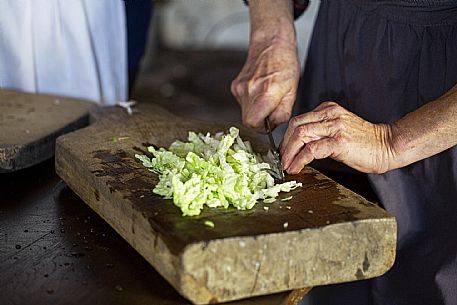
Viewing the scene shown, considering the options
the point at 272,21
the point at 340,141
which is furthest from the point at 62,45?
the point at 340,141

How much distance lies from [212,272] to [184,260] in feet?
0.14

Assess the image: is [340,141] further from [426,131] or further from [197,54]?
[197,54]

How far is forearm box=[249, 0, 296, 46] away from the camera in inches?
67.7

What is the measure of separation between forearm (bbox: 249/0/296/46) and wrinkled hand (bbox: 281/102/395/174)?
416mm

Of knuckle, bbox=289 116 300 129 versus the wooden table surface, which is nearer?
the wooden table surface

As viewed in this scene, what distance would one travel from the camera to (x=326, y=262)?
3.67 ft

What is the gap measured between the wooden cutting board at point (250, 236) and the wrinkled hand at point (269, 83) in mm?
282

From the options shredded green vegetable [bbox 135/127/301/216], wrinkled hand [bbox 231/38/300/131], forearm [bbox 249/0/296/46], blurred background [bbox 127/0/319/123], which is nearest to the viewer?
shredded green vegetable [bbox 135/127/301/216]

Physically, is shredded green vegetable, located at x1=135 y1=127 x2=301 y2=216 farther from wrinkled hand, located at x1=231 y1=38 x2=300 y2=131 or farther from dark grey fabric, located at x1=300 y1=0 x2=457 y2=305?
dark grey fabric, located at x1=300 y1=0 x2=457 y2=305

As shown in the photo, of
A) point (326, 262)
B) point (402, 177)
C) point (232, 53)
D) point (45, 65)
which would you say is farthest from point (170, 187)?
point (232, 53)

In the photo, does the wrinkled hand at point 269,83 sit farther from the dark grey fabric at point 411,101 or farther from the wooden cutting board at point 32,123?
the wooden cutting board at point 32,123

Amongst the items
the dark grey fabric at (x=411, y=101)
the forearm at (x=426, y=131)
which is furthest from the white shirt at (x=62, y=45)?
the forearm at (x=426, y=131)

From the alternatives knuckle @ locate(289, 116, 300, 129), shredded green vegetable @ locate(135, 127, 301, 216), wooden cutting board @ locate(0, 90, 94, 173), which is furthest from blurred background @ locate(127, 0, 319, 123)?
knuckle @ locate(289, 116, 300, 129)

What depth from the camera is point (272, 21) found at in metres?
1.73
